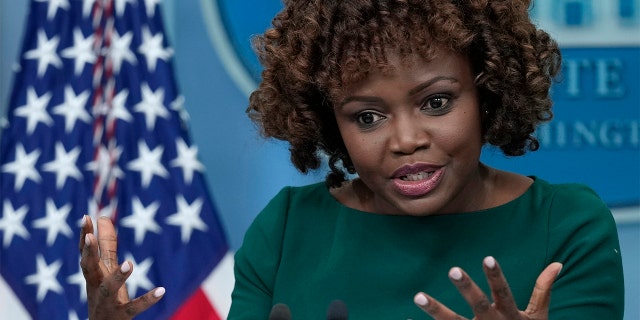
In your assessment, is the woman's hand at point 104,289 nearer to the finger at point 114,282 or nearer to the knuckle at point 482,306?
the finger at point 114,282

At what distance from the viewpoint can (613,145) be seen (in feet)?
8.20

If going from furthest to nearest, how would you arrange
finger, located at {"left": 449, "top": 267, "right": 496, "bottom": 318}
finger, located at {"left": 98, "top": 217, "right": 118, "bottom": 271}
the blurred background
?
the blurred background < finger, located at {"left": 98, "top": 217, "right": 118, "bottom": 271} < finger, located at {"left": 449, "top": 267, "right": 496, "bottom": 318}

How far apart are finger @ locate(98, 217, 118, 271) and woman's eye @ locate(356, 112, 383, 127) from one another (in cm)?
37

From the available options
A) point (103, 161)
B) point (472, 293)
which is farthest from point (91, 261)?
point (103, 161)

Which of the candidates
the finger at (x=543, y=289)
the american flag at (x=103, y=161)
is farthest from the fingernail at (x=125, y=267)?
the american flag at (x=103, y=161)

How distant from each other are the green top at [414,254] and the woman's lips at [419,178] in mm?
151

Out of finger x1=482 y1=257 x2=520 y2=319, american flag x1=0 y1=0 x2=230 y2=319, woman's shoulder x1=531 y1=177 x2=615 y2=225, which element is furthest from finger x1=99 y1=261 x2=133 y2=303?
american flag x1=0 y1=0 x2=230 y2=319

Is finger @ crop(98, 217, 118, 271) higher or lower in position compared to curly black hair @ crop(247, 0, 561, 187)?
lower

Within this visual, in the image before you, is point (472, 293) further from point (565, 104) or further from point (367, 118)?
point (565, 104)

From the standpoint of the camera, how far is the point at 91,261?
1307mm

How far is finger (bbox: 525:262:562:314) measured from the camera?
1104 millimetres

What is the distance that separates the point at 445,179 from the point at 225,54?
52.7 inches

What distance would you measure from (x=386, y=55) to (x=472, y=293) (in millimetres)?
A: 373

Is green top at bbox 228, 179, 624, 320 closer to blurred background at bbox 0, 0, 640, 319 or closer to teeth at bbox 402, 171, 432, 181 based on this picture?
teeth at bbox 402, 171, 432, 181
